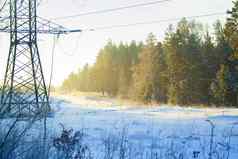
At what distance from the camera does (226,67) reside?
4931cm

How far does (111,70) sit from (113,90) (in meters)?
4.27

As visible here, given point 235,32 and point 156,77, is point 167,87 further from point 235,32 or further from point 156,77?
point 235,32

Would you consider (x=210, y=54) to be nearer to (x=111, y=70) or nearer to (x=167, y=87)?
(x=167, y=87)

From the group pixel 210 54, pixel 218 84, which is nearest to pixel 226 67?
pixel 218 84

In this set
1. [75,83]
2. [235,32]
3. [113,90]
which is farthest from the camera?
[75,83]

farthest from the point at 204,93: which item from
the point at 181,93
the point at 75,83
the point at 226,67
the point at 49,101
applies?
the point at 75,83

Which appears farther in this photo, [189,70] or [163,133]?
[189,70]

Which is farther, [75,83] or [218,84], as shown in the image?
[75,83]

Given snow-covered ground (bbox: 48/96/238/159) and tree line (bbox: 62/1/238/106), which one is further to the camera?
tree line (bbox: 62/1/238/106)

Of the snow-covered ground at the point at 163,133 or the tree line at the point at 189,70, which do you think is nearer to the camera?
the snow-covered ground at the point at 163,133

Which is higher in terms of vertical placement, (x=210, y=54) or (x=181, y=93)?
(x=210, y=54)

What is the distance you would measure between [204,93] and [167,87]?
199 inches

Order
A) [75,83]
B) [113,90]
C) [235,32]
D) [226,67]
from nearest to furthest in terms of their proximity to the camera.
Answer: [235,32], [226,67], [113,90], [75,83]

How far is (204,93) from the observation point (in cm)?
5581
